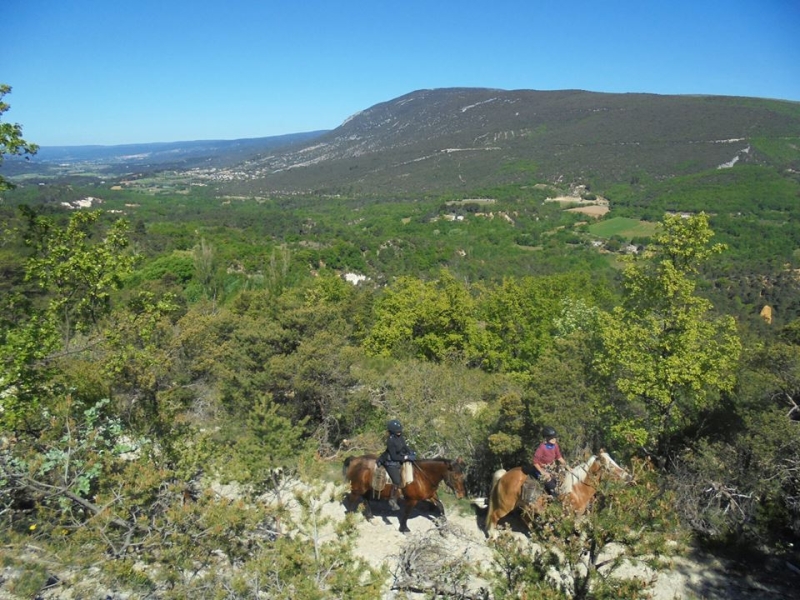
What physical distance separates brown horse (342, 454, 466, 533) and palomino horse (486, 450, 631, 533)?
2.24 feet

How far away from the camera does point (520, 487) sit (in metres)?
9.09

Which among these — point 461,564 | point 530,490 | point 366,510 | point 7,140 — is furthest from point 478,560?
point 7,140

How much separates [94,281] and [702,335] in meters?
12.6

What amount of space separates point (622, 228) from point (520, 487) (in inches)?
3643

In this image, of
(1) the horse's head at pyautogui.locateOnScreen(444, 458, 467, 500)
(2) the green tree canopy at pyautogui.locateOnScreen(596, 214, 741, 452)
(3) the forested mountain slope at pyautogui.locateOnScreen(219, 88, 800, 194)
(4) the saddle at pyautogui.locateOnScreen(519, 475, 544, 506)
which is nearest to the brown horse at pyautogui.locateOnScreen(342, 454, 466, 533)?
(1) the horse's head at pyautogui.locateOnScreen(444, 458, 467, 500)

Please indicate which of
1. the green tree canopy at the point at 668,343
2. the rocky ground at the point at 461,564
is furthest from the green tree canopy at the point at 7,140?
the green tree canopy at the point at 668,343

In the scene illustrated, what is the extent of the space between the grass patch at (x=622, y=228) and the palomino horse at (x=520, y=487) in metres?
83.7

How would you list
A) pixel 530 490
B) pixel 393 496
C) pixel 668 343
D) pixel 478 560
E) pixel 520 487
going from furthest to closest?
pixel 668 343 < pixel 393 496 < pixel 520 487 < pixel 530 490 < pixel 478 560

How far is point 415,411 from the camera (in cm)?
1429

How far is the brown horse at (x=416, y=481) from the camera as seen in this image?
9602 millimetres

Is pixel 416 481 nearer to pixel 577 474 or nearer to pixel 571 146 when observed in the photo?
pixel 577 474

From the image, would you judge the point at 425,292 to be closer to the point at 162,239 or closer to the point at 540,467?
the point at 540,467

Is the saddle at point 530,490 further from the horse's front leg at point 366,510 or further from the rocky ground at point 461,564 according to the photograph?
the horse's front leg at point 366,510

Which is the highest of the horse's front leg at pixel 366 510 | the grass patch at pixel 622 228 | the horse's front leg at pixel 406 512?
the horse's front leg at pixel 406 512
